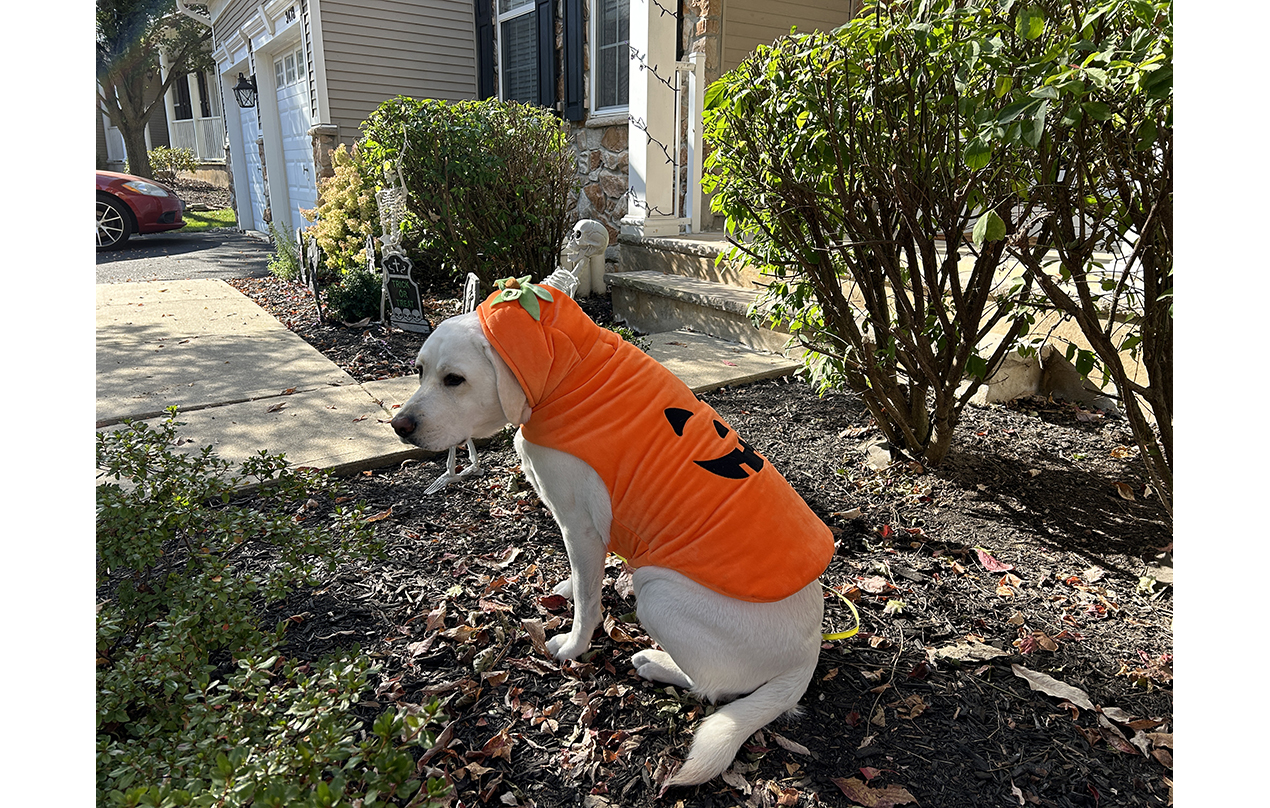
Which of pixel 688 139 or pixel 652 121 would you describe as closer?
pixel 652 121

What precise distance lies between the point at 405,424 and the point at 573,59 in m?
8.08

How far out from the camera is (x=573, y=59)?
344 inches

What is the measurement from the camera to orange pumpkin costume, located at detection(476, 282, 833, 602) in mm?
1828

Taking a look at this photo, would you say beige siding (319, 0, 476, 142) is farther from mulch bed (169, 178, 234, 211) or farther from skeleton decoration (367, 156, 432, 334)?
mulch bed (169, 178, 234, 211)

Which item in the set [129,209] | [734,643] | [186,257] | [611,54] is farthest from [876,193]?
[129,209]

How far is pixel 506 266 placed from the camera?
7.02m

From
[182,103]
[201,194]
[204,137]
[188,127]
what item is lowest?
[201,194]

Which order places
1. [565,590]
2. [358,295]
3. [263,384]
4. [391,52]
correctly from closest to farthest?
[565,590] → [263,384] → [358,295] → [391,52]

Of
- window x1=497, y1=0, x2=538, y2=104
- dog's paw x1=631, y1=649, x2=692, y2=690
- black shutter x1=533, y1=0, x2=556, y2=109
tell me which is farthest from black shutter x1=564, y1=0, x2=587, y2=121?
dog's paw x1=631, y1=649, x2=692, y2=690

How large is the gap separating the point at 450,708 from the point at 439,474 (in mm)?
1720

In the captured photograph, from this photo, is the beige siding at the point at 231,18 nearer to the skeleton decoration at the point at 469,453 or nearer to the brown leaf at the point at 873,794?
the skeleton decoration at the point at 469,453

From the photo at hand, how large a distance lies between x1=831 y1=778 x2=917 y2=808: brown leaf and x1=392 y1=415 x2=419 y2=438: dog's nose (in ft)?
4.82

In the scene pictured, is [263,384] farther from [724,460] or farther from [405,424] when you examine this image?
[724,460]

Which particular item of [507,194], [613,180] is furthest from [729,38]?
[507,194]
